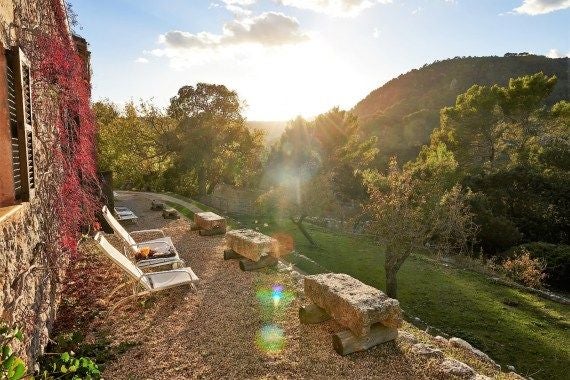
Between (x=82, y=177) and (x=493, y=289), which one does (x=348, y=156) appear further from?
(x=82, y=177)

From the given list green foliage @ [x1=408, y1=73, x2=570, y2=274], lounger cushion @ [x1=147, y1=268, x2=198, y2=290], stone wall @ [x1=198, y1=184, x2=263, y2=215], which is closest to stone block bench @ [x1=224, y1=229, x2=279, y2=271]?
lounger cushion @ [x1=147, y1=268, x2=198, y2=290]

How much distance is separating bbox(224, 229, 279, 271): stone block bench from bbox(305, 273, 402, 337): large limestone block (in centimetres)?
276

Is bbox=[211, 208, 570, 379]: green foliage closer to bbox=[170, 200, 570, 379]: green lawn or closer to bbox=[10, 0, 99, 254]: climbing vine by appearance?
bbox=[170, 200, 570, 379]: green lawn

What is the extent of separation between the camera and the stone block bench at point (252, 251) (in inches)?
346

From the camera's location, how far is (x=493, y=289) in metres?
13.2

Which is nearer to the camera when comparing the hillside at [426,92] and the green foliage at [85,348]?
the green foliage at [85,348]

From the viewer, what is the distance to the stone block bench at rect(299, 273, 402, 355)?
5.14m

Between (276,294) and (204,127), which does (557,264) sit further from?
(204,127)

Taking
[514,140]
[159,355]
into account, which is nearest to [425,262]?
[159,355]

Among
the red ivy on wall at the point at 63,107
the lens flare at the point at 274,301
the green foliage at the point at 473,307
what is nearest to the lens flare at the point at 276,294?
the lens flare at the point at 274,301

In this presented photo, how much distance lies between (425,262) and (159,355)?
1416 cm

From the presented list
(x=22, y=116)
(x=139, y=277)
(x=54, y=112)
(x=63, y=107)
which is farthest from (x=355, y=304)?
(x=63, y=107)

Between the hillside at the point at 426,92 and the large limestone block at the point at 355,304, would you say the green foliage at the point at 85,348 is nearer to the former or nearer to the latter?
the large limestone block at the point at 355,304

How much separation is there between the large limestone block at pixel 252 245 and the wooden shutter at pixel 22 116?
17.4 feet
